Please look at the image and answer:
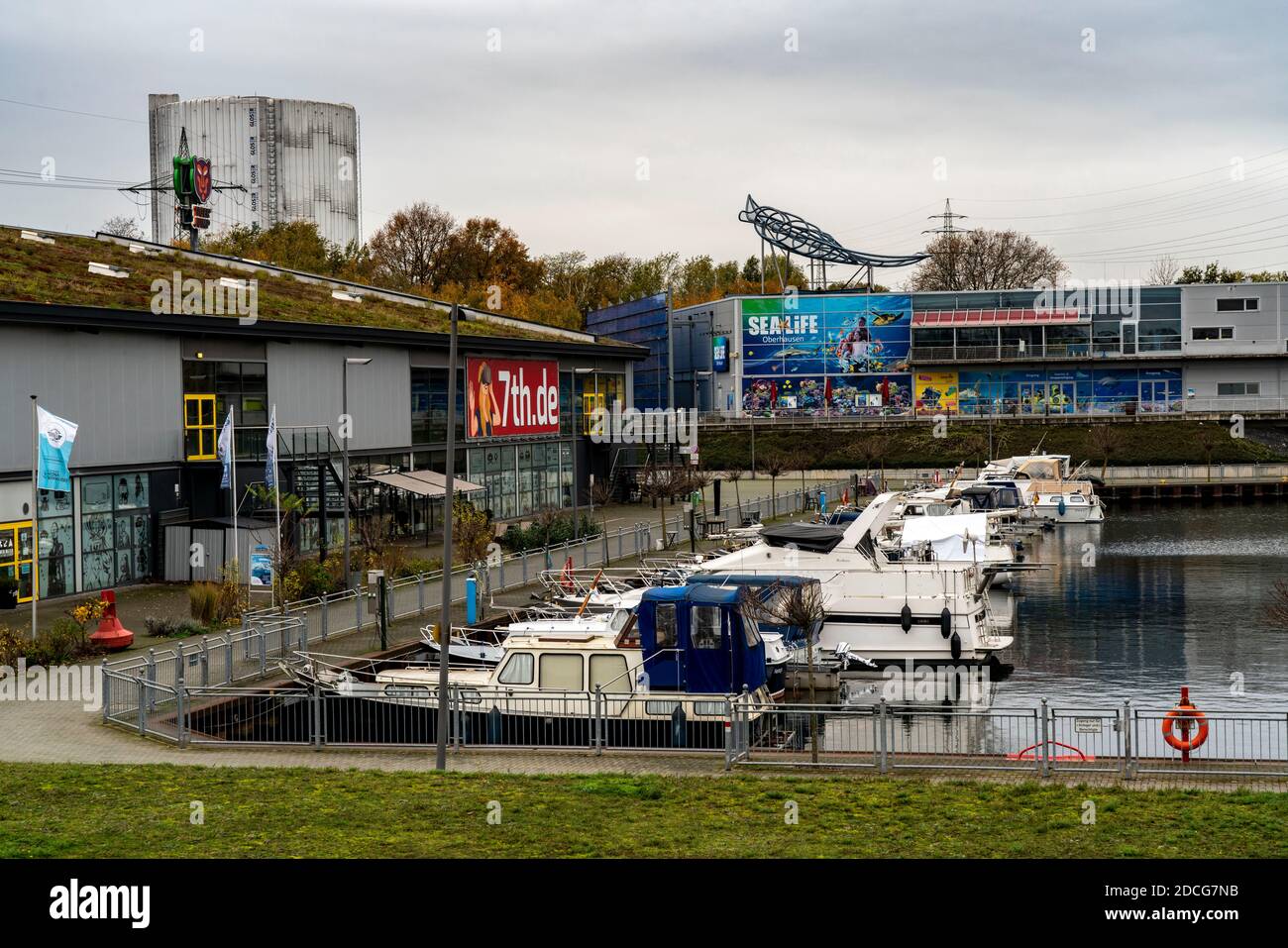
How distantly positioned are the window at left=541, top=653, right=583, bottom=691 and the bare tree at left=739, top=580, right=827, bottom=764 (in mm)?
3625

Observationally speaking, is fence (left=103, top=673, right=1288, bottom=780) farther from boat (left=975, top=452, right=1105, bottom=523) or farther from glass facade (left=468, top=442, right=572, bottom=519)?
boat (left=975, top=452, right=1105, bottom=523)

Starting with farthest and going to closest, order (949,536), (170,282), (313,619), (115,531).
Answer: (170,282) < (949,536) < (115,531) < (313,619)

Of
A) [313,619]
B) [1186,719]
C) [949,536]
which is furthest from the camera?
[949,536]

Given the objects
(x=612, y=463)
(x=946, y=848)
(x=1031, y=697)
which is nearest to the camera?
(x=946, y=848)

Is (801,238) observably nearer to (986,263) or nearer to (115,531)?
(986,263)

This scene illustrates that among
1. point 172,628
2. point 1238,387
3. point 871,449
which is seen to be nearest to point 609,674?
point 172,628

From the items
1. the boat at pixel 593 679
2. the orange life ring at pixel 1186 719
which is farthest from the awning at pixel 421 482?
the orange life ring at pixel 1186 719

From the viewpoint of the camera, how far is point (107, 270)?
51781 millimetres

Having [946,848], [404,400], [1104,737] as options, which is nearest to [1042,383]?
[404,400]

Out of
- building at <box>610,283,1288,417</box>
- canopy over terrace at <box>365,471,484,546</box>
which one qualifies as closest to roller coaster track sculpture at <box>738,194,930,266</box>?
building at <box>610,283,1288,417</box>

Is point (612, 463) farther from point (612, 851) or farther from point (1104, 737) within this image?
point (612, 851)

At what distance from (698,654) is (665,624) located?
0.85 m

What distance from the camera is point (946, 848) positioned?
14773 millimetres

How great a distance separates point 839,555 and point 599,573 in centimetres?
711
